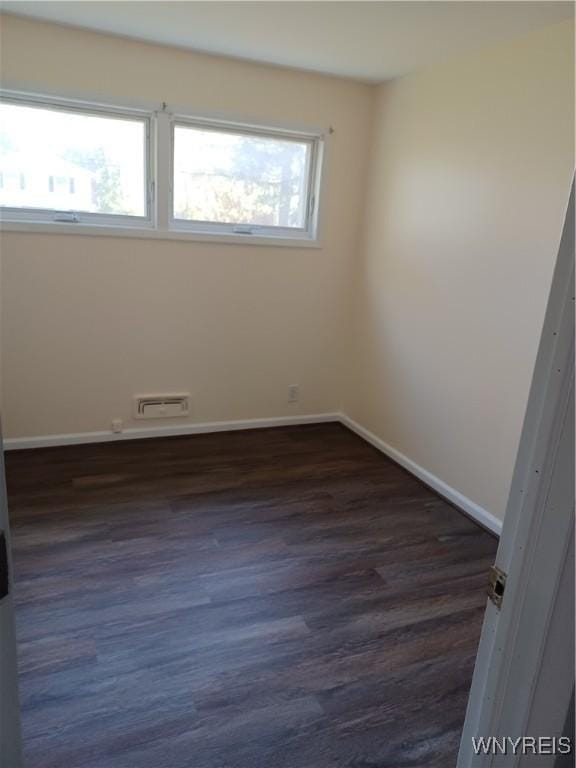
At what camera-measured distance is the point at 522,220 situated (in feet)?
8.35

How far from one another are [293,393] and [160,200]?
1.68 meters

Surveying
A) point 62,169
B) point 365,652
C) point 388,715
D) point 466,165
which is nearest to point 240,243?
point 62,169

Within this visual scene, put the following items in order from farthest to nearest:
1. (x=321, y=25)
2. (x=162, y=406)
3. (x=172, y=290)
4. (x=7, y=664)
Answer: (x=162, y=406)
(x=172, y=290)
(x=321, y=25)
(x=7, y=664)

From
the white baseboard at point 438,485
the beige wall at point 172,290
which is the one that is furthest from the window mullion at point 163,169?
the white baseboard at point 438,485

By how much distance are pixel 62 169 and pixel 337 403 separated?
2537mm

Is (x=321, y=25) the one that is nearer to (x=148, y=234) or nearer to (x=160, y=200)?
(x=160, y=200)

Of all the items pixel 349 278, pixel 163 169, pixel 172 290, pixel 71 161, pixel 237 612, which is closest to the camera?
pixel 237 612

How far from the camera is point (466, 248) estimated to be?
2893mm

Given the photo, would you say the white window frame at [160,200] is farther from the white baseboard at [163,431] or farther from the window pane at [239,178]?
the white baseboard at [163,431]

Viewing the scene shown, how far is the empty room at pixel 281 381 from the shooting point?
1573 millimetres

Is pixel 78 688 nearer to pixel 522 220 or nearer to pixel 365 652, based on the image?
pixel 365 652

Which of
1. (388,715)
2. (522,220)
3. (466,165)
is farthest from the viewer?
(466,165)

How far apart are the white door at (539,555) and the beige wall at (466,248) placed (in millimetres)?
1944

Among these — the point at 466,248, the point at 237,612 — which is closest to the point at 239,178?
the point at 466,248
